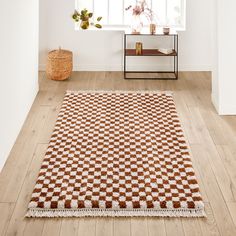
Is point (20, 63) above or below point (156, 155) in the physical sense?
above

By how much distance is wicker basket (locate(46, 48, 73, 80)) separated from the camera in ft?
24.4

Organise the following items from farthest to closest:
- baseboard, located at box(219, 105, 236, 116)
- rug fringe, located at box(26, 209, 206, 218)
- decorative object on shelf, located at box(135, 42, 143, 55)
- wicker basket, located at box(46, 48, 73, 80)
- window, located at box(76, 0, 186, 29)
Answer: window, located at box(76, 0, 186, 29) < decorative object on shelf, located at box(135, 42, 143, 55) < wicker basket, located at box(46, 48, 73, 80) < baseboard, located at box(219, 105, 236, 116) < rug fringe, located at box(26, 209, 206, 218)

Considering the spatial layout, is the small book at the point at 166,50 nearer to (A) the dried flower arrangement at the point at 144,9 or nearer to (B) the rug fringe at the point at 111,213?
(A) the dried flower arrangement at the point at 144,9

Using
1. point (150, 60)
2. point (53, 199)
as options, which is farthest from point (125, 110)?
point (53, 199)

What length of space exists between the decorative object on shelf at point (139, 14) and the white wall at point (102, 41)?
10.5 inches

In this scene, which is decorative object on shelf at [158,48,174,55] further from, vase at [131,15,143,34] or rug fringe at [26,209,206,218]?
rug fringe at [26,209,206,218]

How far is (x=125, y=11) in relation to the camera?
26.1ft

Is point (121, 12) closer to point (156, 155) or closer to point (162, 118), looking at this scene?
point (162, 118)

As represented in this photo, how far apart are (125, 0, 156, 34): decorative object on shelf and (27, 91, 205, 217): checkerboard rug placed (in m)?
1.20

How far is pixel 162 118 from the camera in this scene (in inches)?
244

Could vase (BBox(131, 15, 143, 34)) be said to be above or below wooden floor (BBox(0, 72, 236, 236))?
above

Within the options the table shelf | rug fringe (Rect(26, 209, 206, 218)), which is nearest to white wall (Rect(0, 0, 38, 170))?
rug fringe (Rect(26, 209, 206, 218))

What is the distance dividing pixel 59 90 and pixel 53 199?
9.41 ft

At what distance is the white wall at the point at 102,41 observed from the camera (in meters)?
7.70
